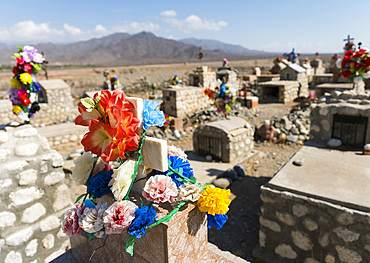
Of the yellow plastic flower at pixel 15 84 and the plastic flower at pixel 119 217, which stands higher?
the yellow plastic flower at pixel 15 84

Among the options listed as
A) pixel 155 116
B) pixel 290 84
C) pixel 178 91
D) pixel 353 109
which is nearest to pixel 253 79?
pixel 290 84

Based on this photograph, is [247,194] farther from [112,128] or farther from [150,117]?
[112,128]

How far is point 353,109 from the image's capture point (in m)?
5.25

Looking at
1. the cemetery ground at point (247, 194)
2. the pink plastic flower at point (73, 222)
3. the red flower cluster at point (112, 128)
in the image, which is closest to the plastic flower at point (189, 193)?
the red flower cluster at point (112, 128)

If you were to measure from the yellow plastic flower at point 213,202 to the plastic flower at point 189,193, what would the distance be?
0.17ft

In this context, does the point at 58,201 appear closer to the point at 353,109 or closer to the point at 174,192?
the point at 174,192

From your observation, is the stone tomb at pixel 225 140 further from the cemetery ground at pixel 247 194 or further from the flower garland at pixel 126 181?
the flower garland at pixel 126 181

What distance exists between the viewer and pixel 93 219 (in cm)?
175

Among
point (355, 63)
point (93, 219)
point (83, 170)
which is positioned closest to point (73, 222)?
point (93, 219)

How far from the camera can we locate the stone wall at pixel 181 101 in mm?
13102

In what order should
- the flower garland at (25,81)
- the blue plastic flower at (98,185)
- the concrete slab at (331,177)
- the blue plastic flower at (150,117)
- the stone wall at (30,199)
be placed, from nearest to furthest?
the blue plastic flower at (150,117) < the blue plastic flower at (98,185) < the stone wall at (30,199) < the concrete slab at (331,177) < the flower garland at (25,81)

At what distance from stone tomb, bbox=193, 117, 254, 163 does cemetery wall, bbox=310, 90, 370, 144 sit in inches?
88.7

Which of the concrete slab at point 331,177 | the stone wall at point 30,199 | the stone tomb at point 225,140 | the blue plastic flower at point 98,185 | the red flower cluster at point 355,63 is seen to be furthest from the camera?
the stone tomb at point 225,140

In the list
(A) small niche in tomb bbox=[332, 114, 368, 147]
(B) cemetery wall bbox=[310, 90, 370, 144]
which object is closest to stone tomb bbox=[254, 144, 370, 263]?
(A) small niche in tomb bbox=[332, 114, 368, 147]
